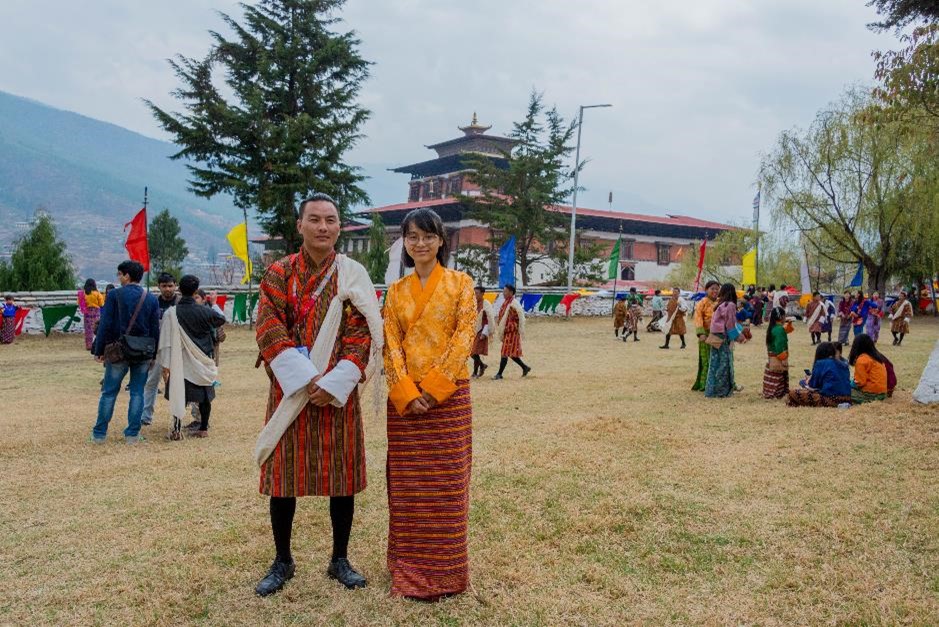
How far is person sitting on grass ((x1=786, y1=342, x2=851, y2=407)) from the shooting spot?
8781 mm

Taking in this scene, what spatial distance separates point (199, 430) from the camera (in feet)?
25.4

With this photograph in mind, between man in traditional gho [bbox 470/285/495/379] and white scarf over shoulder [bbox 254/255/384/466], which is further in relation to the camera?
man in traditional gho [bbox 470/285/495/379]

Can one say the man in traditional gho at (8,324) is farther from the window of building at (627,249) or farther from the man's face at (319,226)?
the window of building at (627,249)

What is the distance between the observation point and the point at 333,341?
3.43 meters

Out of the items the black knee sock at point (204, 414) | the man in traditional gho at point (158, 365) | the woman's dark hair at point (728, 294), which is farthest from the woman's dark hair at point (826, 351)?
the man in traditional gho at point (158, 365)

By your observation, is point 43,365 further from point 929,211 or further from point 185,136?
point 929,211

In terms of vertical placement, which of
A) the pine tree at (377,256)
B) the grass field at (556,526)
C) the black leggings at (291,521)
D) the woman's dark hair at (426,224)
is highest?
the pine tree at (377,256)

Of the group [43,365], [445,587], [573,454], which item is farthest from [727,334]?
[43,365]

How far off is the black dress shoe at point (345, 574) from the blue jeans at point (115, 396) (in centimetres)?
445

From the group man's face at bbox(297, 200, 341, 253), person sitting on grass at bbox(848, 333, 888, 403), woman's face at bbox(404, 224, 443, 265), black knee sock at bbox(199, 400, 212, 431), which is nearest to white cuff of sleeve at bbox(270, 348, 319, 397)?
man's face at bbox(297, 200, 341, 253)

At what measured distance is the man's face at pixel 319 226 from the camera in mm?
3467

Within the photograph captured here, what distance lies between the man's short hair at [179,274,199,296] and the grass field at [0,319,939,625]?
5.03ft

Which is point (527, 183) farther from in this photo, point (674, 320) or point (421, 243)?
point (421, 243)

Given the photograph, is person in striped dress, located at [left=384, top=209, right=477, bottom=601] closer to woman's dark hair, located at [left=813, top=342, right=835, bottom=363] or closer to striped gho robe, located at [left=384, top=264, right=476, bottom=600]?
striped gho robe, located at [left=384, top=264, right=476, bottom=600]
